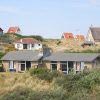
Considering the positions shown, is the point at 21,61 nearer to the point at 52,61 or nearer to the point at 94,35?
the point at 52,61

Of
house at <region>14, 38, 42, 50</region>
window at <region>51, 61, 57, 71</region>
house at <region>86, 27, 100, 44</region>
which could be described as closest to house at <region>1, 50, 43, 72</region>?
window at <region>51, 61, 57, 71</region>

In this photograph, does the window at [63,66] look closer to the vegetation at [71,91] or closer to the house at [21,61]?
the house at [21,61]

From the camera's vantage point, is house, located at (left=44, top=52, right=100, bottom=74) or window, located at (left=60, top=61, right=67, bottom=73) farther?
window, located at (left=60, top=61, right=67, bottom=73)

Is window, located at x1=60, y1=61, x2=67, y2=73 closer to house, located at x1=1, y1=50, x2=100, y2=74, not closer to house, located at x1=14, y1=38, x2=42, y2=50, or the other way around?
house, located at x1=1, y1=50, x2=100, y2=74

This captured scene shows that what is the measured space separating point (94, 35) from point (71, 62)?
3379 centimetres

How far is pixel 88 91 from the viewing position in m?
20.2

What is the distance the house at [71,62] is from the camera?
128 ft

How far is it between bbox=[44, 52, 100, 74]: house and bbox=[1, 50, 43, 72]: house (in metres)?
1.15

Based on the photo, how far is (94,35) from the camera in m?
72.5

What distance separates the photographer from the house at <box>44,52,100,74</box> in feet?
128

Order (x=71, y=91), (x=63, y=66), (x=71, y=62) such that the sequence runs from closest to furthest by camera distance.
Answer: (x=71, y=91) → (x=71, y=62) → (x=63, y=66)

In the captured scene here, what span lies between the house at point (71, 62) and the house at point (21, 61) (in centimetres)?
115

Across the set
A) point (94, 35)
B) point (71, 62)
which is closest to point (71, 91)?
point (71, 62)

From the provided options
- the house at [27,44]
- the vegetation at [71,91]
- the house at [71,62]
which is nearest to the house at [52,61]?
the house at [71,62]
